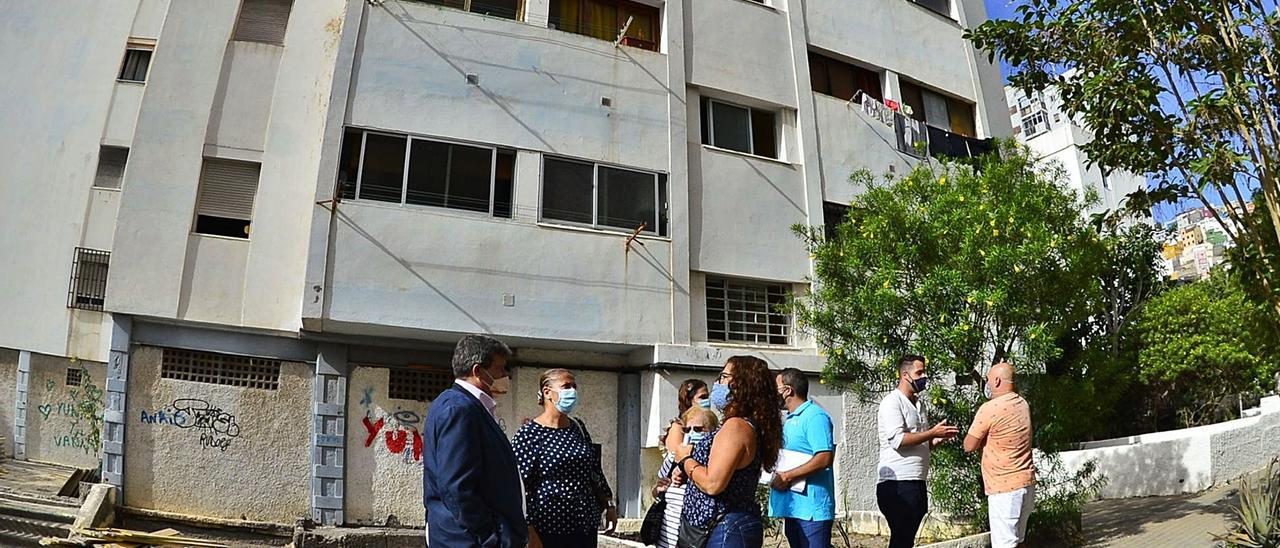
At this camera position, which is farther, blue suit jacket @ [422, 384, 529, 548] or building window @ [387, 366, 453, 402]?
building window @ [387, 366, 453, 402]

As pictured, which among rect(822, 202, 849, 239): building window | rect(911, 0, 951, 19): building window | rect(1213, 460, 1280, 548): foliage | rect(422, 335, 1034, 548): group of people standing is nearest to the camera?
rect(422, 335, 1034, 548): group of people standing

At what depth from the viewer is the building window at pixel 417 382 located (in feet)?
39.7

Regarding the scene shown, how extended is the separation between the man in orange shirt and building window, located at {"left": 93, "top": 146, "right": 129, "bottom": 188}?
12.8 metres

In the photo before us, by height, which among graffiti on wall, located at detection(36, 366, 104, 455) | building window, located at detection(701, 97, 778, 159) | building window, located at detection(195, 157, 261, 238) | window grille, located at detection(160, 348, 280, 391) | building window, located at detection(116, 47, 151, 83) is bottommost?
graffiti on wall, located at detection(36, 366, 104, 455)

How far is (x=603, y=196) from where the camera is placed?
12.8 meters

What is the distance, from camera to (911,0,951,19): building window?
17.9 meters

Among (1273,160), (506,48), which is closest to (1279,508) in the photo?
(1273,160)

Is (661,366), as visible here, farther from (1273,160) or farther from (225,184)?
(1273,160)

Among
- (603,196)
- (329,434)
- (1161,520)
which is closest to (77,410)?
(329,434)

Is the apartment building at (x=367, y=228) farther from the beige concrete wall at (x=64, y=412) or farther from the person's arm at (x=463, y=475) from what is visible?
the person's arm at (x=463, y=475)

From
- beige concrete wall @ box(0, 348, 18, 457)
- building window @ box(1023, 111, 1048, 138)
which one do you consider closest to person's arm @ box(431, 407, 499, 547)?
beige concrete wall @ box(0, 348, 18, 457)

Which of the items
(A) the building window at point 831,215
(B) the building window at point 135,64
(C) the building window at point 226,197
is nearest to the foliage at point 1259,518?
(A) the building window at point 831,215

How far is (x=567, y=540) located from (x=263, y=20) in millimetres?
11481

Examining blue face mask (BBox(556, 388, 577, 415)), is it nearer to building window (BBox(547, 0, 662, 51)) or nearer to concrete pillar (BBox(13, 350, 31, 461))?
building window (BBox(547, 0, 662, 51))
